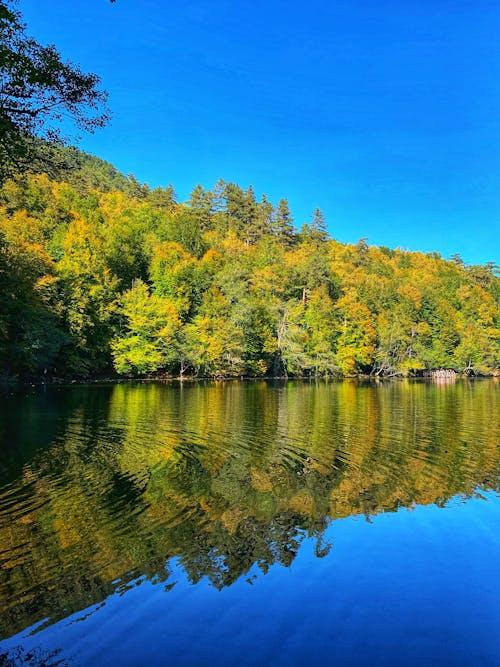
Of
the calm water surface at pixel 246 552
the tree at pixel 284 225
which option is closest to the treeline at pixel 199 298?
the tree at pixel 284 225

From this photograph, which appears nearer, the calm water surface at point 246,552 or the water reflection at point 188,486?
the calm water surface at point 246,552

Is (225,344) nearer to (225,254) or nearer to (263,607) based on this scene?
(225,254)

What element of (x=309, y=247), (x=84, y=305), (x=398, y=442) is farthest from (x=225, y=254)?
(x=398, y=442)

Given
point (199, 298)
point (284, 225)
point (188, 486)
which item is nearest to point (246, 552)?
point (188, 486)

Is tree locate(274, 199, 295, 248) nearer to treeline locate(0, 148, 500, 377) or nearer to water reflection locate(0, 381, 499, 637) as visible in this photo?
treeline locate(0, 148, 500, 377)

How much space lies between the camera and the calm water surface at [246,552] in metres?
6.86

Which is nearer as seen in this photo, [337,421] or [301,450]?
[301,450]

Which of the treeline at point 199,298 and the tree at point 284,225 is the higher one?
the tree at point 284,225

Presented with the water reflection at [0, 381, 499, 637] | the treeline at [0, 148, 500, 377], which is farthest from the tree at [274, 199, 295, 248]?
the water reflection at [0, 381, 499, 637]

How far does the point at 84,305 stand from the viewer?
61312mm

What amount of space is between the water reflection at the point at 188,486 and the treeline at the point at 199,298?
25.8m

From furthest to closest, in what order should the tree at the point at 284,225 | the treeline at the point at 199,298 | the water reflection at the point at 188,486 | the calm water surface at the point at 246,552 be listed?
the tree at the point at 284,225 → the treeline at the point at 199,298 → the water reflection at the point at 188,486 → the calm water surface at the point at 246,552

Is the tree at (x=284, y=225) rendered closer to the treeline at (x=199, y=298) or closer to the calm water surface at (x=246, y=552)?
the treeline at (x=199, y=298)

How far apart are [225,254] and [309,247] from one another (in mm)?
24621
